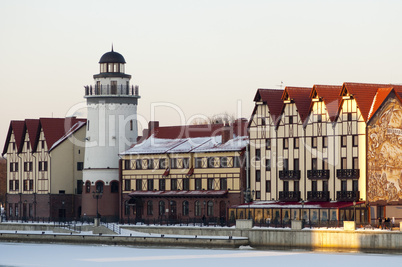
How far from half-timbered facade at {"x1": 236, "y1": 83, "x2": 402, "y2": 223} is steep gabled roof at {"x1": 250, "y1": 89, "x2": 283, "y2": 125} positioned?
0.09 meters

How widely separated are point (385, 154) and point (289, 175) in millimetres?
10415

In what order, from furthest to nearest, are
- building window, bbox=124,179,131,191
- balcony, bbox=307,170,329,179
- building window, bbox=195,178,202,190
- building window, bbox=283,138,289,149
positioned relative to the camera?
building window, bbox=124,179,131,191 < building window, bbox=195,178,202,190 < building window, bbox=283,138,289,149 < balcony, bbox=307,170,329,179

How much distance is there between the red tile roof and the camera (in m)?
115

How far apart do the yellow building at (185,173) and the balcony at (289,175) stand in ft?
16.4

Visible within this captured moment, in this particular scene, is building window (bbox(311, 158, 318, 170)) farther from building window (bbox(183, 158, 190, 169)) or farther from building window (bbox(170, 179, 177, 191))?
building window (bbox(170, 179, 177, 191))

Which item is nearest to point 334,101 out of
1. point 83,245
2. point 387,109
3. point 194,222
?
point 387,109

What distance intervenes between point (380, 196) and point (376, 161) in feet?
9.45

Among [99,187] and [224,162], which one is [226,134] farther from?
[99,187]

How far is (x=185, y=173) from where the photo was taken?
122188mm

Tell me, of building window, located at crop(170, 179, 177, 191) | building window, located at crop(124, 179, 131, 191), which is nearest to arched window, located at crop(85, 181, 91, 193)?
building window, located at crop(124, 179, 131, 191)

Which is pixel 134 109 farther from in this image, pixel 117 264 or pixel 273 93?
pixel 117 264

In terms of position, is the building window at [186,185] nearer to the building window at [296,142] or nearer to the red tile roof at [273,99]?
the red tile roof at [273,99]

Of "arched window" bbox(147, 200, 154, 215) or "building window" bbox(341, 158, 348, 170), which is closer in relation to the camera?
"building window" bbox(341, 158, 348, 170)

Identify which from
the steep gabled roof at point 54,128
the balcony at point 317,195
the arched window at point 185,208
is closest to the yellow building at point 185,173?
the arched window at point 185,208
